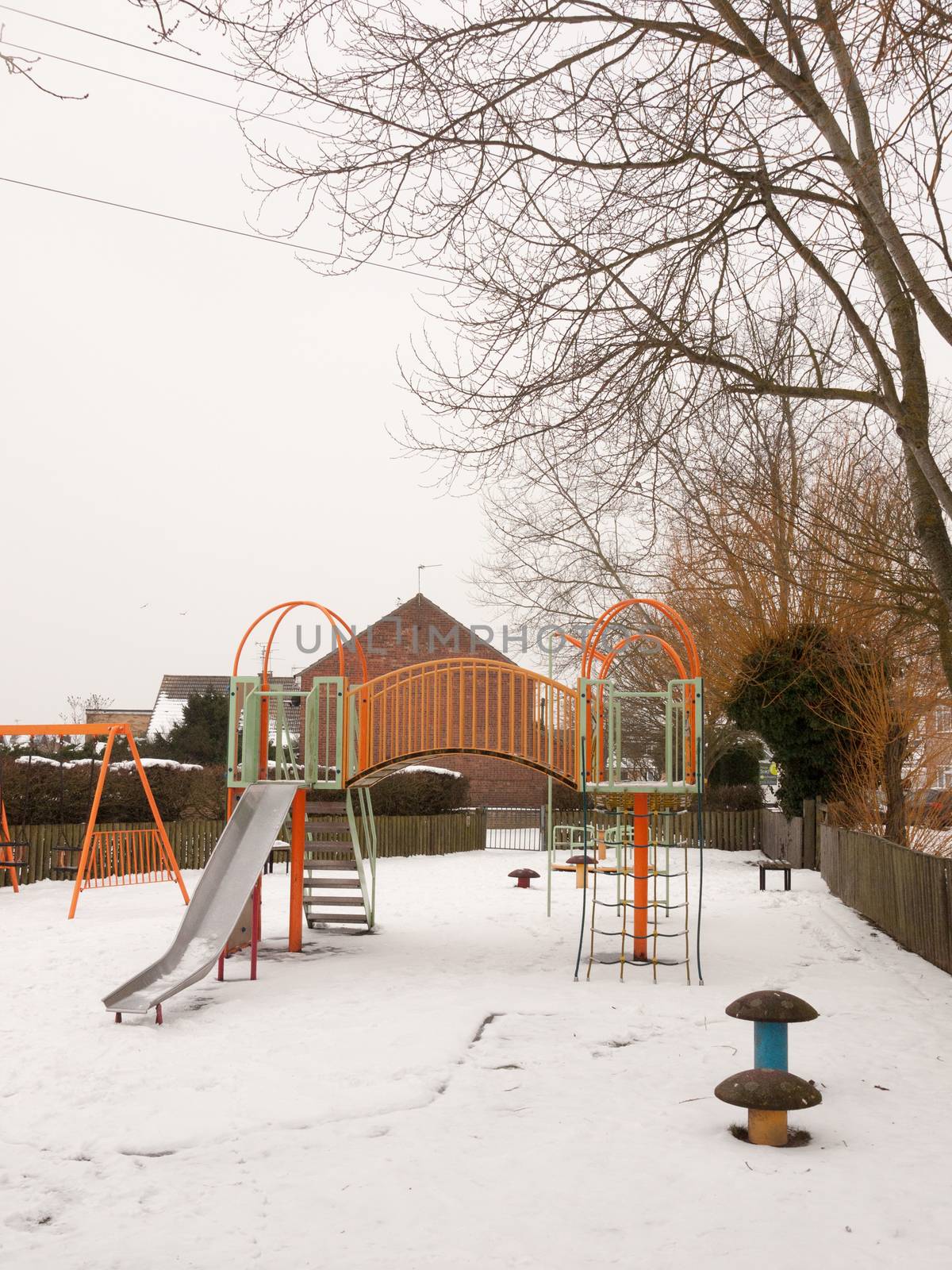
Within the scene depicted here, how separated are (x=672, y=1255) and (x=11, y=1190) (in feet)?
9.40

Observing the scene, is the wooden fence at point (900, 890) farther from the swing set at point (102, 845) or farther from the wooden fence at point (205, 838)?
the swing set at point (102, 845)

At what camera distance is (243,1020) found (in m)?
8.45

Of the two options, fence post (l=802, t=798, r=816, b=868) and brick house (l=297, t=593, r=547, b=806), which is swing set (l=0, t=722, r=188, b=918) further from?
brick house (l=297, t=593, r=547, b=806)

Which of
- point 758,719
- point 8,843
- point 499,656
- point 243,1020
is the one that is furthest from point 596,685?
point 499,656

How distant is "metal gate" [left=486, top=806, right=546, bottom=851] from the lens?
1185 inches

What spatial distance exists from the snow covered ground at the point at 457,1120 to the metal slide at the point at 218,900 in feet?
0.85

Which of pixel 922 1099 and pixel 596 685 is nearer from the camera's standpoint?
pixel 922 1099

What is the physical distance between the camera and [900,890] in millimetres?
12375

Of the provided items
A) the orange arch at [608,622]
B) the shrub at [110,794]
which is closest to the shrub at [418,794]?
the shrub at [110,794]

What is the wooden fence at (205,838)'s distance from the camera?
17938mm

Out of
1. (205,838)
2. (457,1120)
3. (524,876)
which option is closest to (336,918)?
(524,876)

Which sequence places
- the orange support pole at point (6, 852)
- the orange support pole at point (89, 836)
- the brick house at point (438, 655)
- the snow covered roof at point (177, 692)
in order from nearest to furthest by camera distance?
the orange support pole at point (89, 836) < the orange support pole at point (6, 852) < the brick house at point (438, 655) < the snow covered roof at point (177, 692)

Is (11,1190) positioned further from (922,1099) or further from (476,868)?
(476,868)

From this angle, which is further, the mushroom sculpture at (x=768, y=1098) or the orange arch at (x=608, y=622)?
the orange arch at (x=608, y=622)
